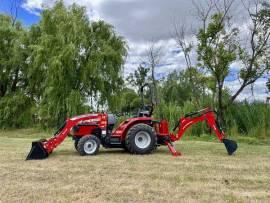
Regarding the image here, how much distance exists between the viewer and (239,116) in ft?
46.1

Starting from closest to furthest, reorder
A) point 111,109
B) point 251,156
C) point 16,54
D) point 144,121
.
→ point 251,156, point 144,121, point 111,109, point 16,54

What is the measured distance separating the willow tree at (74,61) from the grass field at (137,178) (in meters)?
9.98

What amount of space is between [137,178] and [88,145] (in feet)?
9.69

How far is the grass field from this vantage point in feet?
15.1

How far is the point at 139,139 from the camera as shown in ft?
27.9

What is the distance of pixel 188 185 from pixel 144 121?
365 centimetres

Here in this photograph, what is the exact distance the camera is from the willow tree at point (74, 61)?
17.9 m

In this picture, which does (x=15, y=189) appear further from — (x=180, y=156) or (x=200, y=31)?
(x=200, y=31)

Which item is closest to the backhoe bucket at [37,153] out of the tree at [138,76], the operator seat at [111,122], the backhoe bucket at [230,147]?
the operator seat at [111,122]

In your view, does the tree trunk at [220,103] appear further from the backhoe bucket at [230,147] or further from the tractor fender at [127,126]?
the tractor fender at [127,126]

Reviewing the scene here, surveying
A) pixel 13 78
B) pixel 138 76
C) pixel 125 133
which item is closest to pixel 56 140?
pixel 125 133

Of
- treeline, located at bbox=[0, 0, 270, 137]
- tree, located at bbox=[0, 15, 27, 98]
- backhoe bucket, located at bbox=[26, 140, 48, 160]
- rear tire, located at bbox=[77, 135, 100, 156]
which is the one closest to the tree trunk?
treeline, located at bbox=[0, 0, 270, 137]

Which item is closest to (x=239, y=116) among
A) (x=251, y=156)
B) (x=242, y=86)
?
(x=242, y=86)

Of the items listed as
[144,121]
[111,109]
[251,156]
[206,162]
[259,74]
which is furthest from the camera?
[111,109]
